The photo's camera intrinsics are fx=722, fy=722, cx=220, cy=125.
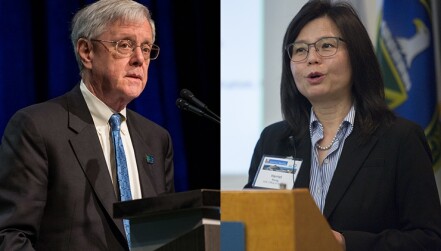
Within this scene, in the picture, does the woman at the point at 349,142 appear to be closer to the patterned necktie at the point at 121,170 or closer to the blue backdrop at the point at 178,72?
the patterned necktie at the point at 121,170

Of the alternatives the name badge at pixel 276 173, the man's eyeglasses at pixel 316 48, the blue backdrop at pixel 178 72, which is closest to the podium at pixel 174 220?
the name badge at pixel 276 173

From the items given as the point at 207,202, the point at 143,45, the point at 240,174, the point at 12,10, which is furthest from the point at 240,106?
the point at 12,10

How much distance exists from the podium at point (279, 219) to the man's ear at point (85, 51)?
1843 mm

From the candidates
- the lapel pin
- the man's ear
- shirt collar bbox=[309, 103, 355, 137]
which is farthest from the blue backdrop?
shirt collar bbox=[309, 103, 355, 137]

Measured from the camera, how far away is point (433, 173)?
1.50m

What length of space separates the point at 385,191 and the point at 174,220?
32.1 inches

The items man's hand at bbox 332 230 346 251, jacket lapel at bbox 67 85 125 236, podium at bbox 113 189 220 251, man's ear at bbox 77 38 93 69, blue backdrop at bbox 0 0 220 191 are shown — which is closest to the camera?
man's hand at bbox 332 230 346 251

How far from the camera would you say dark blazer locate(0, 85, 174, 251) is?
258cm

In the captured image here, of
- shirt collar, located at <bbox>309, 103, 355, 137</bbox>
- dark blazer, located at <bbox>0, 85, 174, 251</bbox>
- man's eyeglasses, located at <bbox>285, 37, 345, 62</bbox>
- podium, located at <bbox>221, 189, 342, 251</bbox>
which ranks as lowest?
dark blazer, located at <bbox>0, 85, 174, 251</bbox>

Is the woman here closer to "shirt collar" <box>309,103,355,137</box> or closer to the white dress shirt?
"shirt collar" <box>309,103,355,137</box>

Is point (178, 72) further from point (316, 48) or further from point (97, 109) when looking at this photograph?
point (316, 48)

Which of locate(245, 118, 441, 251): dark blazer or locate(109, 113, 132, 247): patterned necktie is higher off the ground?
locate(245, 118, 441, 251): dark blazer

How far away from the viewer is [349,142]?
5.17 ft

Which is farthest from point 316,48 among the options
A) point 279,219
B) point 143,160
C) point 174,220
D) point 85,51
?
point 85,51
